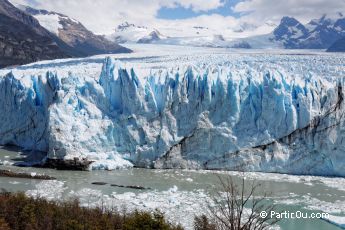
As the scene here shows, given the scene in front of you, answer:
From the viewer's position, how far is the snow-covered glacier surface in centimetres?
1634

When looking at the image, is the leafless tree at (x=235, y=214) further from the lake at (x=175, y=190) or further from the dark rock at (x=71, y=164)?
the dark rock at (x=71, y=164)

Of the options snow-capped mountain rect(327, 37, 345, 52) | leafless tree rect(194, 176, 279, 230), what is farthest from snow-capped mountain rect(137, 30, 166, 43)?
leafless tree rect(194, 176, 279, 230)

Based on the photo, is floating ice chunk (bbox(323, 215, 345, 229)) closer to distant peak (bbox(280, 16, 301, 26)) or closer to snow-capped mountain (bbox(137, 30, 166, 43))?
snow-capped mountain (bbox(137, 30, 166, 43))

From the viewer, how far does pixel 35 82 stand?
1962 cm

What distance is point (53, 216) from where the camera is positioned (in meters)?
10.9

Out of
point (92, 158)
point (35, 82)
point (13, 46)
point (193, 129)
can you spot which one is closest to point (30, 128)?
point (35, 82)

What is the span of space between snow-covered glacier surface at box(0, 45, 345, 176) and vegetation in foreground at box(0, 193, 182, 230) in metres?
4.94

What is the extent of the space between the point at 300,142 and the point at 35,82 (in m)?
10.1

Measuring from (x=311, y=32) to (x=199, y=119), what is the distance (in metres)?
126

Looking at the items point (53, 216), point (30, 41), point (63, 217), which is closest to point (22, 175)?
point (53, 216)

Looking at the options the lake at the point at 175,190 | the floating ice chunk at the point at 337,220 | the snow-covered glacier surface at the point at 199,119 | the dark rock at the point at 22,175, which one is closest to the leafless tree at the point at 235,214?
the lake at the point at 175,190

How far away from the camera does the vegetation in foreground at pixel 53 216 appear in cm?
1037

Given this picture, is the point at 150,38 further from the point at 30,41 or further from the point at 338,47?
the point at 338,47

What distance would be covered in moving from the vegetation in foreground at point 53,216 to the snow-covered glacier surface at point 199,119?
16.2 feet
